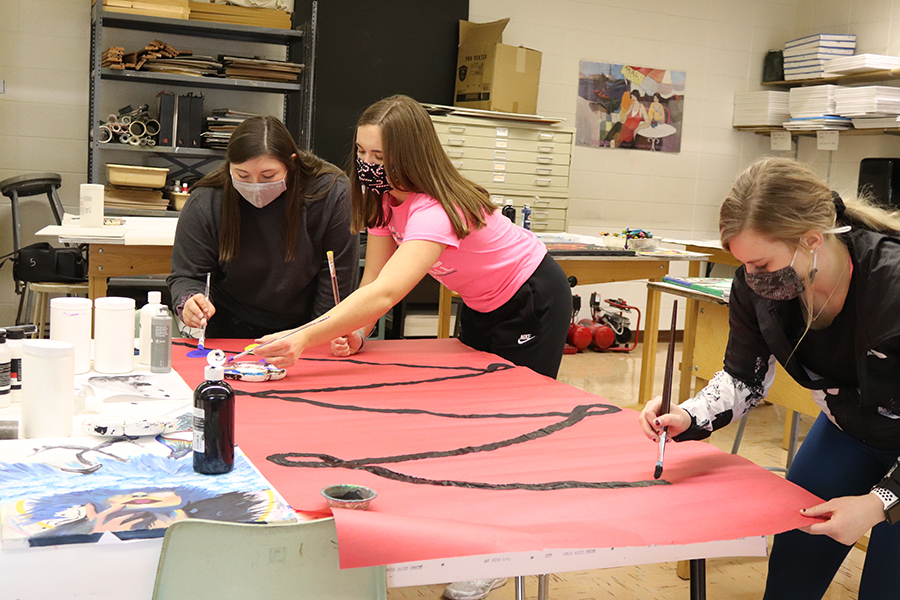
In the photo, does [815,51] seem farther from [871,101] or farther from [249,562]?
[249,562]

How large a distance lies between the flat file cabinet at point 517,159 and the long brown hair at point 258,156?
293 cm

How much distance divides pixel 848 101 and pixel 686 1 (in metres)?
1.50

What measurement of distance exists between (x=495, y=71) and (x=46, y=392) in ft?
14.2

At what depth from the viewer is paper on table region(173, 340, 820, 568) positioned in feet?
3.62

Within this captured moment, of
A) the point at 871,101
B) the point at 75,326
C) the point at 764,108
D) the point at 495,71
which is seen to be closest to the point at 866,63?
the point at 871,101

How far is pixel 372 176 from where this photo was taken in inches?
81.6

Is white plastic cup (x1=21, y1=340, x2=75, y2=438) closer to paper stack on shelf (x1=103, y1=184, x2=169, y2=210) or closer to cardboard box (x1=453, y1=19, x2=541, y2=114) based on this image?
paper stack on shelf (x1=103, y1=184, x2=169, y2=210)

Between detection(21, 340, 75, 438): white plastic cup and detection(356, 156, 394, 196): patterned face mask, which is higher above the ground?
detection(356, 156, 394, 196): patterned face mask

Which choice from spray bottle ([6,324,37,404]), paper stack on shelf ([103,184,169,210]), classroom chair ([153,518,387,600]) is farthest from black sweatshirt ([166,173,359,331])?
paper stack on shelf ([103,184,169,210])

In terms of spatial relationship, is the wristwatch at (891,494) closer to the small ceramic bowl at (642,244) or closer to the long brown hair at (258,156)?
the long brown hair at (258,156)

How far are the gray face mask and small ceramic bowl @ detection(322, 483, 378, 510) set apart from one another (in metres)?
1.30

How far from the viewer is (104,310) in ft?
5.87

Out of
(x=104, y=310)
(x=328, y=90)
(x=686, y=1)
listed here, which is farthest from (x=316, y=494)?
(x=686, y=1)

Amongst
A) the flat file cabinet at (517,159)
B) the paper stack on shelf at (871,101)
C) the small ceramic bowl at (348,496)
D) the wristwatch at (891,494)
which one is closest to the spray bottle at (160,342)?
the small ceramic bowl at (348,496)
